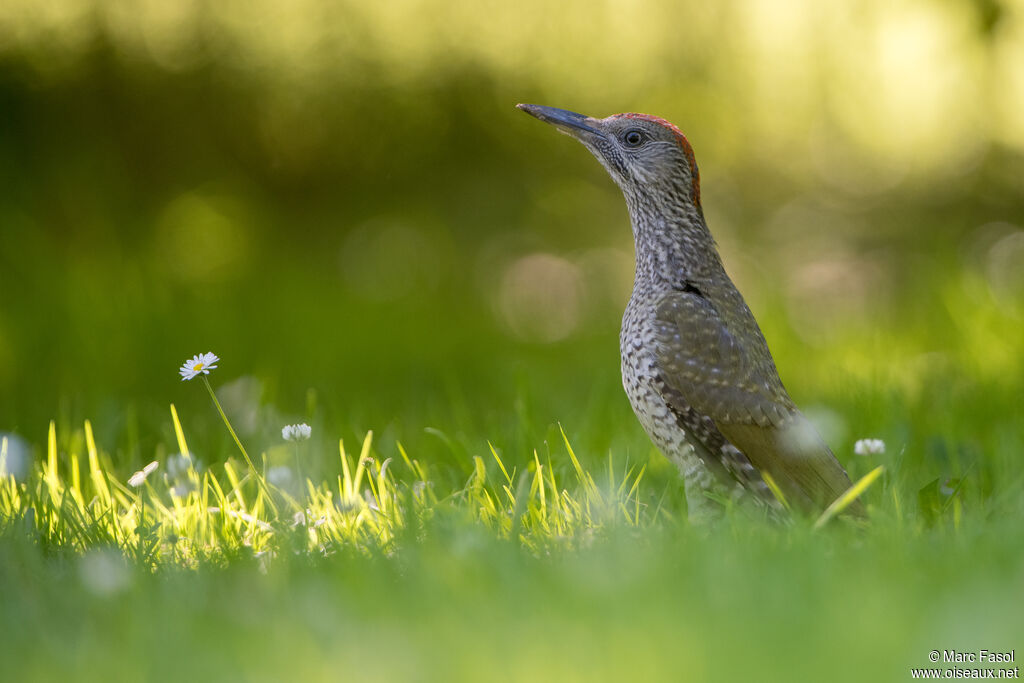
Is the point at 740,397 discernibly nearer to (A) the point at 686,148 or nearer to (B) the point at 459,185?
(A) the point at 686,148

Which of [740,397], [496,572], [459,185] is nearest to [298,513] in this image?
[496,572]

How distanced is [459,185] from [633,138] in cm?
523

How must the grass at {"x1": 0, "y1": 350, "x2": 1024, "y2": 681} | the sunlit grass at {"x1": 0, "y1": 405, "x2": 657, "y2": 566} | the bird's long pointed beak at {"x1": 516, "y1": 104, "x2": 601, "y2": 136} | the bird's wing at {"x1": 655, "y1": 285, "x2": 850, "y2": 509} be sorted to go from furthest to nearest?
the bird's long pointed beak at {"x1": 516, "y1": 104, "x2": 601, "y2": 136}, the bird's wing at {"x1": 655, "y1": 285, "x2": 850, "y2": 509}, the sunlit grass at {"x1": 0, "y1": 405, "x2": 657, "y2": 566}, the grass at {"x1": 0, "y1": 350, "x2": 1024, "y2": 681}

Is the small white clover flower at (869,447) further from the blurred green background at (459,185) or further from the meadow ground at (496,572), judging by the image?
the blurred green background at (459,185)

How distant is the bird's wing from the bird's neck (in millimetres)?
149

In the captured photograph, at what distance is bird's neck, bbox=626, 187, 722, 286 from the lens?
4.02 meters

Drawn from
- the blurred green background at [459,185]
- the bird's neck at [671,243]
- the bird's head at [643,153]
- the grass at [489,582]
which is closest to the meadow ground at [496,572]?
the grass at [489,582]

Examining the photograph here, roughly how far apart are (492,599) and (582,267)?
6.61m

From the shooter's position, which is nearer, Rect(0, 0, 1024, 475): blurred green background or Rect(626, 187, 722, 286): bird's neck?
Rect(626, 187, 722, 286): bird's neck

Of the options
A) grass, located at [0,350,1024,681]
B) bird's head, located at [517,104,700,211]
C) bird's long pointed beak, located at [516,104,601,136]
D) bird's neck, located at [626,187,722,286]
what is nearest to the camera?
grass, located at [0,350,1024,681]

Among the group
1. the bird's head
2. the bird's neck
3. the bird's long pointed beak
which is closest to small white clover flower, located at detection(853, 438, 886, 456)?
the bird's neck

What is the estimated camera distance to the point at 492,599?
2.48m

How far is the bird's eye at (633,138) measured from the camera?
169 inches

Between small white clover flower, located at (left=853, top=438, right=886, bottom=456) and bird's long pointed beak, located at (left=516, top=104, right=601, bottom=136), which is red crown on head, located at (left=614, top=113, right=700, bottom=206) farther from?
small white clover flower, located at (left=853, top=438, right=886, bottom=456)
